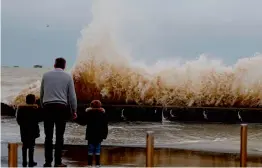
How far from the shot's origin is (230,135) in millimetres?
19484

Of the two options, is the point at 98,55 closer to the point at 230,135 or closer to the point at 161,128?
the point at 161,128

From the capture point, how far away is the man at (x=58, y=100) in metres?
9.17

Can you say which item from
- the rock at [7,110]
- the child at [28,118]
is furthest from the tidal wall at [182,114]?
the child at [28,118]

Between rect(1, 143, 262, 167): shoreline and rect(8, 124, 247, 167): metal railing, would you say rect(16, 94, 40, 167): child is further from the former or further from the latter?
rect(8, 124, 247, 167): metal railing

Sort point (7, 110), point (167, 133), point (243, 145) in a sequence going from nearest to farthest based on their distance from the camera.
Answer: point (243, 145)
point (167, 133)
point (7, 110)

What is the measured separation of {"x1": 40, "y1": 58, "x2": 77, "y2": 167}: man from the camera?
917 cm

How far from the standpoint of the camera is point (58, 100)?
917 centimetres

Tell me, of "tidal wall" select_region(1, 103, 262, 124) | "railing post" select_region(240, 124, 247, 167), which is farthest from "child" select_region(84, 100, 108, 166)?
"tidal wall" select_region(1, 103, 262, 124)

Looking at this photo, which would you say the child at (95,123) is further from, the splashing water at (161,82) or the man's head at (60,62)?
the splashing water at (161,82)

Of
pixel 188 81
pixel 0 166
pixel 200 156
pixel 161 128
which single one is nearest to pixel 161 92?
pixel 188 81

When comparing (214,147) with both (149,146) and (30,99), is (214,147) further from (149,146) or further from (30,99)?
(149,146)

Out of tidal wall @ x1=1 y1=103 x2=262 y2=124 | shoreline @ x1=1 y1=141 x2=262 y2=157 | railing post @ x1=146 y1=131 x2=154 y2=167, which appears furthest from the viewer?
tidal wall @ x1=1 y1=103 x2=262 y2=124

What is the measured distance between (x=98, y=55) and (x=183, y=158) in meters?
18.7

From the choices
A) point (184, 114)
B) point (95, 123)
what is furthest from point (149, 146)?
point (184, 114)
